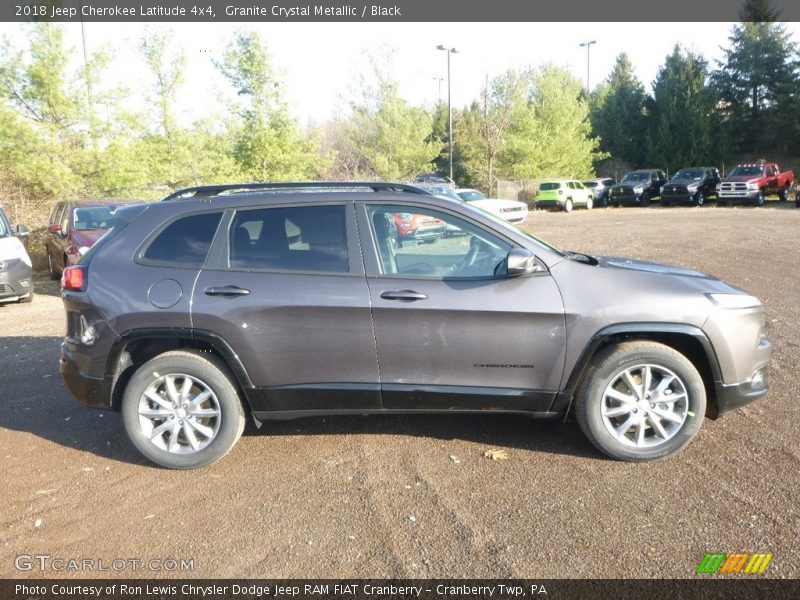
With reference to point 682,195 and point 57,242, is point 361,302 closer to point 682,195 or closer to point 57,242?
point 57,242

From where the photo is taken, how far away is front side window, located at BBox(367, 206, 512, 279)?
13.8 ft

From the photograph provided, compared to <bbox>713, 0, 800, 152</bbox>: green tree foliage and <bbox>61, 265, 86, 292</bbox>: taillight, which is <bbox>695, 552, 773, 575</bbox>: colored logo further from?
<bbox>713, 0, 800, 152</bbox>: green tree foliage

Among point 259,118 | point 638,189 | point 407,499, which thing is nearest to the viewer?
point 407,499

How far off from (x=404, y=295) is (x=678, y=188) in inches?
1322

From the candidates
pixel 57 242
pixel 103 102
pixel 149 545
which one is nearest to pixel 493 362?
pixel 149 545

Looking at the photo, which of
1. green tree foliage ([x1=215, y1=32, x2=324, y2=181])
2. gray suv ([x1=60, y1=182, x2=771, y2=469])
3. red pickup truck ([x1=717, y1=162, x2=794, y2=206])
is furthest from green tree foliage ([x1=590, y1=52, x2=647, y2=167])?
gray suv ([x1=60, y1=182, x2=771, y2=469])

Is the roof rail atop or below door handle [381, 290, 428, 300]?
atop

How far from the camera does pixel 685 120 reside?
4831 cm

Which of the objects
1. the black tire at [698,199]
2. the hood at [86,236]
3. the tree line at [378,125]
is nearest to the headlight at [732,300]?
the hood at [86,236]

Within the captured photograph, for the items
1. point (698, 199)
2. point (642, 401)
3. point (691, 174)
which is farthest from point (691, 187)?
point (642, 401)

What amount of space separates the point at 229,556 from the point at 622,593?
189 cm

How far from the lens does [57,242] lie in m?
12.9
